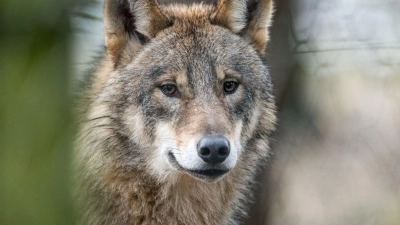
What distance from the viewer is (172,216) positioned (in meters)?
3.88

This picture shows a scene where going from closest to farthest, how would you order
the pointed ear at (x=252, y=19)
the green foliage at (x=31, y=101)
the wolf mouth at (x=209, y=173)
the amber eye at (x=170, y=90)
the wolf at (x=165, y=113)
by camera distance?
the green foliage at (x=31, y=101) → the wolf mouth at (x=209, y=173) → the wolf at (x=165, y=113) → the amber eye at (x=170, y=90) → the pointed ear at (x=252, y=19)

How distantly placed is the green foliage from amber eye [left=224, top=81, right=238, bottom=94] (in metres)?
3.09

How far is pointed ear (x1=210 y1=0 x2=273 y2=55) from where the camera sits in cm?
433

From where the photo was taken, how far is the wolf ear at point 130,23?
3.91 m

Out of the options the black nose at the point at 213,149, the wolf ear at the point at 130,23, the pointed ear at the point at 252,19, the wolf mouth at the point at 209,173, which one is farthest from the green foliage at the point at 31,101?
the pointed ear at the point at 252,19

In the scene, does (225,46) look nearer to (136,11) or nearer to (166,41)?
(166,41)

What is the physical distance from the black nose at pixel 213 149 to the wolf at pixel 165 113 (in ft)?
0.22

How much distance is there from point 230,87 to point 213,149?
2.20ft

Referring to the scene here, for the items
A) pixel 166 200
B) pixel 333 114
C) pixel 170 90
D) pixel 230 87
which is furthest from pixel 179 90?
pixel 333 114

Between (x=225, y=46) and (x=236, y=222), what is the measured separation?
1355mm

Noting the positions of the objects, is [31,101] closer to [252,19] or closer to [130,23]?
[130,23]

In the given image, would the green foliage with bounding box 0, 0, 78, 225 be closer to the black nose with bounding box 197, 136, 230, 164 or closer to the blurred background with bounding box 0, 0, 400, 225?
the blurred background with bounding box 0, 0, 400, 225

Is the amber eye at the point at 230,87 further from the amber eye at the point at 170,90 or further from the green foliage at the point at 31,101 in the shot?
the green foliage at the point at 31,101

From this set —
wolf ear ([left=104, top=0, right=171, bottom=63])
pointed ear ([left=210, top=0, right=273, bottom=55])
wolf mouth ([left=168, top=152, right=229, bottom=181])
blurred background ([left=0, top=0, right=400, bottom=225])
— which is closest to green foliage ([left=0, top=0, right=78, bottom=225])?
blurred background ([left=0, top=0, right=400, bottom=225])
